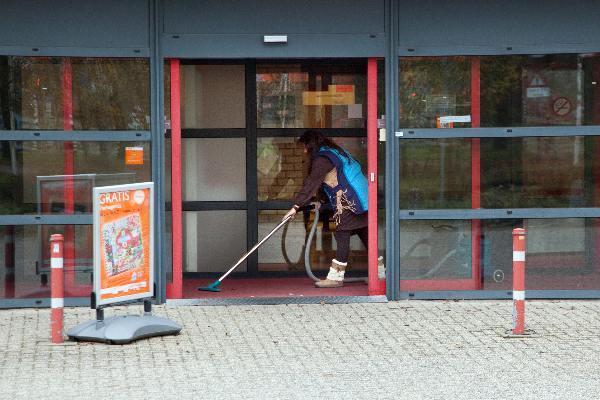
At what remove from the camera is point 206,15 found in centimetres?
1188

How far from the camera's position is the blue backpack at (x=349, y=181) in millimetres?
12849

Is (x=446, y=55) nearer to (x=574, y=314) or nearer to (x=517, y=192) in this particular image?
(x=517, y=192)

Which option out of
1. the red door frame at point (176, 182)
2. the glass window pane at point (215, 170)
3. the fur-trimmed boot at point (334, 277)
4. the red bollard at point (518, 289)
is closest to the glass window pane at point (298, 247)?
the glass window pane at point (215, 170)

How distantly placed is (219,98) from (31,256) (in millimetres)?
3008

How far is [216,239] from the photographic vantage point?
1385cm

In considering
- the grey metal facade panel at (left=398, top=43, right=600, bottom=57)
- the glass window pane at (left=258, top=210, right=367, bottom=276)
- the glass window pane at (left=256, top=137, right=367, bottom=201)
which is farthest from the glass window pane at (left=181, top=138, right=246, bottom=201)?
the grey metal facade panel at (left=398, top=43, right=600, bottom=57)

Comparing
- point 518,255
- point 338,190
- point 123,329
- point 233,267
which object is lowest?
point 123,329

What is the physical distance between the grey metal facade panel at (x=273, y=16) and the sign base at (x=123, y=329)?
3062mm

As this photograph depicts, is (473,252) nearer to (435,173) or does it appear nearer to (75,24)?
(435,173)

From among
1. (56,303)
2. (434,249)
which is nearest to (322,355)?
(56,303)

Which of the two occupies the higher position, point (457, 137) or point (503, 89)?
point (503, 89)

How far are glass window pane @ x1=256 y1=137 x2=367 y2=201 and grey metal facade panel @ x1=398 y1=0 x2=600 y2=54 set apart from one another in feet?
7.67

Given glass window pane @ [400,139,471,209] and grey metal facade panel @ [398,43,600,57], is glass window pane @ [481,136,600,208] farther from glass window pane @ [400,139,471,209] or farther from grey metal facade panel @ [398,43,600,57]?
grey metal facade panel @ [398,43,600,57]

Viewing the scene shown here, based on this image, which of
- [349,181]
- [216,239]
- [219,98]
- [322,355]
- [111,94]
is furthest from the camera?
[216,239]
